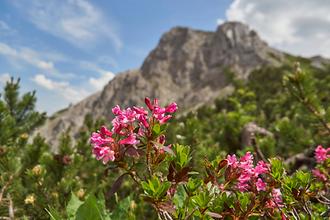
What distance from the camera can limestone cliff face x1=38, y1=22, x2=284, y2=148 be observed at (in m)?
66.5

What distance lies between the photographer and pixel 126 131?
5.25 ft

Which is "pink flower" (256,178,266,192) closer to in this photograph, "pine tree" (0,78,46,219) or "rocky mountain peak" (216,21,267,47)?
"pine tree" (0,78,46,219)

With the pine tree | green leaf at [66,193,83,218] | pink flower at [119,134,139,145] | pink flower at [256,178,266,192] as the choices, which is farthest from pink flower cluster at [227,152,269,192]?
the pine tree

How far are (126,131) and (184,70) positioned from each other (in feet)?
240

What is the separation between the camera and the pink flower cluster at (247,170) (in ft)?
5.59

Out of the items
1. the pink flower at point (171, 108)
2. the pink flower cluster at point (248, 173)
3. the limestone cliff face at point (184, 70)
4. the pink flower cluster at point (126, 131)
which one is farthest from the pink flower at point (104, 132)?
the limestone cliff face at point (184, 70)

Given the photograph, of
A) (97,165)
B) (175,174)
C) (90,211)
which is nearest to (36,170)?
(90,211)

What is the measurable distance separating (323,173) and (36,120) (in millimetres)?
5854

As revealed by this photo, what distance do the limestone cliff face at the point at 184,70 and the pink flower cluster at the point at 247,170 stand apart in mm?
60570

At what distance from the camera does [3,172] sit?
12.6 feet

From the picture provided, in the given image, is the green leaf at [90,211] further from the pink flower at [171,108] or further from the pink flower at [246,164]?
the pink flower at [246,164]

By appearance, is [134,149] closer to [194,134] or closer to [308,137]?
[194,134]

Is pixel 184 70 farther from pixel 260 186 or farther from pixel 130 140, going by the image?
pixel 130 140

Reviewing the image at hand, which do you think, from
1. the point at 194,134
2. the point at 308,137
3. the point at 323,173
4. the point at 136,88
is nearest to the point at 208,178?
the point at 323,173
